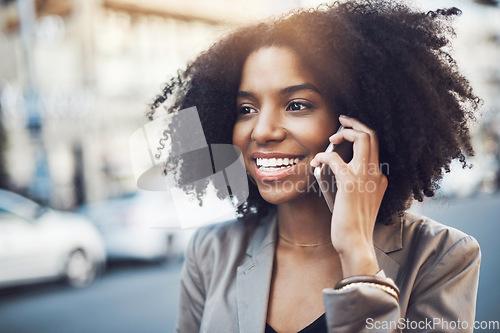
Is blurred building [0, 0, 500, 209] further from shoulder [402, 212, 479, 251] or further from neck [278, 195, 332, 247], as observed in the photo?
shoulder [402, 212, 479, 251]

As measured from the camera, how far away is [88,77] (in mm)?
17984

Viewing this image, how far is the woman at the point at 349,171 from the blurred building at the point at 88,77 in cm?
1577

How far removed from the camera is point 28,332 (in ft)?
18.9

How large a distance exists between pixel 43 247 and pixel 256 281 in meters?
6.96

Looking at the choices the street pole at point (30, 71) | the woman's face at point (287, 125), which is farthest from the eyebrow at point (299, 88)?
the street pole at point (30, 71)

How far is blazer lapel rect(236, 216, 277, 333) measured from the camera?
5.74ft

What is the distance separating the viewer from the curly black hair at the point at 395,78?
1655mm

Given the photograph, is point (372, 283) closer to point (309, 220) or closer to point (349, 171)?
point (349, 171)

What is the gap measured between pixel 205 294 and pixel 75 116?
16.9 metres

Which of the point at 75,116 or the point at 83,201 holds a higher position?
the point at 75,116

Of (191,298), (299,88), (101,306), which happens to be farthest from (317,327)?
(101,306)

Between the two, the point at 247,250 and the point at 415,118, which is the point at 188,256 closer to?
the point at 247,250

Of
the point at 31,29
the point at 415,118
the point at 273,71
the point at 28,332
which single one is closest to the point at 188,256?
the point at 273,71

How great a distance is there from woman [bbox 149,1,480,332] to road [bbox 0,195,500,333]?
3.04 m
